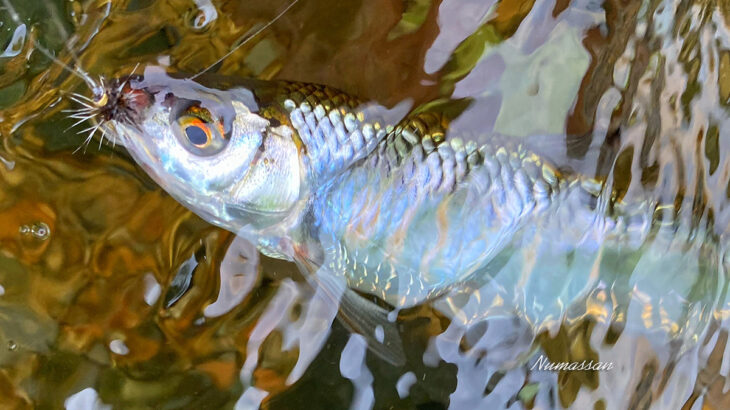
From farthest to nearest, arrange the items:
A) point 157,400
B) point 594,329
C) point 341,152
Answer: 1. point 157,400
2. point 594,329
3. point 341,152

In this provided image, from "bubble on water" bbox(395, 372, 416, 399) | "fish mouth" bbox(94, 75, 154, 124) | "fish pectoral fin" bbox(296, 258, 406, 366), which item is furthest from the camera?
"bubble on water" bbox(395, 372, 416, 399)

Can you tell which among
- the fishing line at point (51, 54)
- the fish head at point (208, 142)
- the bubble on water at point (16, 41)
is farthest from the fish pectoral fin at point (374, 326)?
the bubble on water at point (16, 41)

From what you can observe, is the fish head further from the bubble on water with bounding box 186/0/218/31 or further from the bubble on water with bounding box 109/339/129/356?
the bubble on water with bounding box 109/339/129/356

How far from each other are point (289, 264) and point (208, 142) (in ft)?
1.98

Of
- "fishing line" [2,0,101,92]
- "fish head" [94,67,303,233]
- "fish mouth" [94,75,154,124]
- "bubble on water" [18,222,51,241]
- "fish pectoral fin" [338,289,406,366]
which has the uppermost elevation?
"fishing line" [2,0,101,92]

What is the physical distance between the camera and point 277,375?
1.98 m

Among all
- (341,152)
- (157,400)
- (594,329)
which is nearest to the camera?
(341,152)

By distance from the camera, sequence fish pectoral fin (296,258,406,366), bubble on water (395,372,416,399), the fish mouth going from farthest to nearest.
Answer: bubble on water (395,372,416,399), fish pectoral fin (296,258,406,366), the fish mouth

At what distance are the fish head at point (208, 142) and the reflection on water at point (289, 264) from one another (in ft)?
1.19

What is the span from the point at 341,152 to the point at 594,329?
3.45ft

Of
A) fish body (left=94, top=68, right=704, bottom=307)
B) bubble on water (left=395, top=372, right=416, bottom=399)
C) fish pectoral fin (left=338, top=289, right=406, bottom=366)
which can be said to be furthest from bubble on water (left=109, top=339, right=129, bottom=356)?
bubble on water (left=395, top=372, right=416, bottom=399)

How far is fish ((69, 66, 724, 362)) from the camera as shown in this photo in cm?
158

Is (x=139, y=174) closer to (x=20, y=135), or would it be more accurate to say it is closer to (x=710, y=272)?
(x=20, y=135)

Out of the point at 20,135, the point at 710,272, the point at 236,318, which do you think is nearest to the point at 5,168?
the point at 20,135
